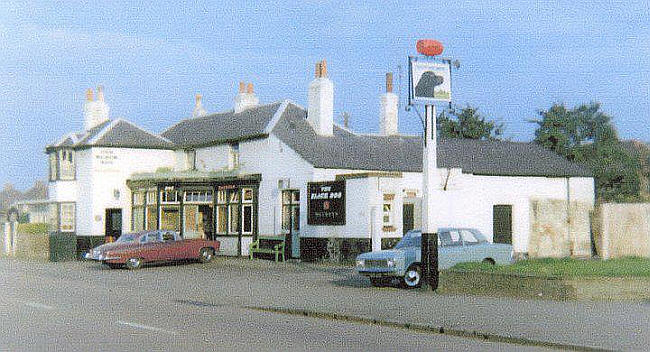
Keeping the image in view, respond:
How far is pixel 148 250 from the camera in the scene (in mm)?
35594

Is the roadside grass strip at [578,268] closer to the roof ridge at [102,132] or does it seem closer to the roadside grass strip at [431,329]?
the roadside grass strip at [431,329]

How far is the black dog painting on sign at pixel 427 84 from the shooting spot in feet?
72.2

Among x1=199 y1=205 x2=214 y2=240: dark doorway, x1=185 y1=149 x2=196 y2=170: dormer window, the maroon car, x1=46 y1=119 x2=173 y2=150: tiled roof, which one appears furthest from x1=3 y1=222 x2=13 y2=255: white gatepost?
the maroon car

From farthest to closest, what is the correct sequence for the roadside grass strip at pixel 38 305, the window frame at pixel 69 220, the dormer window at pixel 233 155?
the window frame at pixel 69 220 < the dormer window at pixel 233 155 < the roadside grass strip at pixel 38 305

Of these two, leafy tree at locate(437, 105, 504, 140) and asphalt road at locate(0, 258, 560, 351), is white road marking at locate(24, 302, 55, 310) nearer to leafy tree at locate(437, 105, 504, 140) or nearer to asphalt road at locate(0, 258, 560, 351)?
asphalt road at locate(0, 258, 560, 351)

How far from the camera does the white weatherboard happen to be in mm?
22016

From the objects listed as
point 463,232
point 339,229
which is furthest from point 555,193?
point 463,232

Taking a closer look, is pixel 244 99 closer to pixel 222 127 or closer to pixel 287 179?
pixel 222 127

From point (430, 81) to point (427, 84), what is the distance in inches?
4.6

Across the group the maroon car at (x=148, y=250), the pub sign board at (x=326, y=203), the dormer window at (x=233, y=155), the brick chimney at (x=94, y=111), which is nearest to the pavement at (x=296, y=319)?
the pub sign board at (x=326, y=203)

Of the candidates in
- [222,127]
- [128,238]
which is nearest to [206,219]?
[222,127]

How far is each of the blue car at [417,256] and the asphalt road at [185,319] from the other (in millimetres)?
830

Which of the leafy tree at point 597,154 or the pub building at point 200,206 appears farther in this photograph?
the leafy tree at point 597,154

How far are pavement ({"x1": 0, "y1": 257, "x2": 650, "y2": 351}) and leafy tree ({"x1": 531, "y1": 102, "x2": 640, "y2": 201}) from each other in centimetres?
3710
